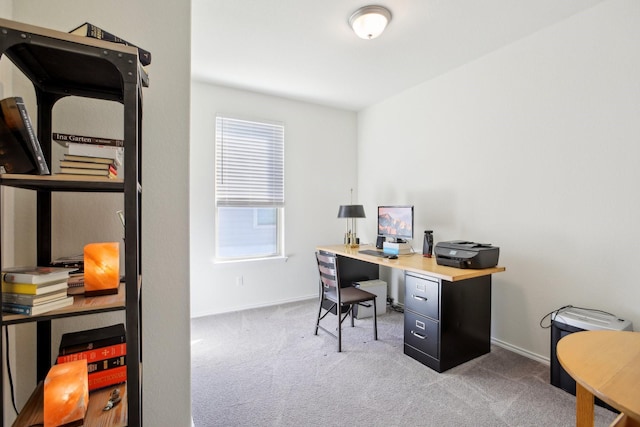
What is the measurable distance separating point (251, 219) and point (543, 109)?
3.20 m

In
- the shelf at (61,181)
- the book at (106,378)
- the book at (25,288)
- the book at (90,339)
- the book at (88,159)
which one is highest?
the book at (88,159)

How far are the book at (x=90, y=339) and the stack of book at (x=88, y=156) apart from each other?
69cm

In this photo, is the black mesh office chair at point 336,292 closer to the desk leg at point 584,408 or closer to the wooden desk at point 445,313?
the wooden desk at point 445,313

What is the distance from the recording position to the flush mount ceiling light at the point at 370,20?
2.15 metres

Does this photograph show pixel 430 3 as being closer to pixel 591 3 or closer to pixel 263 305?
pixel 591 3

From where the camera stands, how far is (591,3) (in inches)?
83.0

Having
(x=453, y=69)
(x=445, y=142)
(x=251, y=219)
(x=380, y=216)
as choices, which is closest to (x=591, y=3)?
(x=453, y=69)

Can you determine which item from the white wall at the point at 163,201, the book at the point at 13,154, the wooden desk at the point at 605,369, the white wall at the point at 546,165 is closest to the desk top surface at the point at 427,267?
the white wall at the point at 546,165

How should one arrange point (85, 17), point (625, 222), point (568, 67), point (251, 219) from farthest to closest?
1. point (251, 219)
2. point (568, 67)
3. point (625, 222)
4. point (85, 17)

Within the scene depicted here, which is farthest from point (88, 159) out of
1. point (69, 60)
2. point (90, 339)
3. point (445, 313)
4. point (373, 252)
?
point (373, 252)

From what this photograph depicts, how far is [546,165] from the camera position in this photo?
2414 millimetres

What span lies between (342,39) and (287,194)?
2.01m

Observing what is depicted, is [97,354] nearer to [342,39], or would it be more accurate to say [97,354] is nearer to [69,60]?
[69,60]

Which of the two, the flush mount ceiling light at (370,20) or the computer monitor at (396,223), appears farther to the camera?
the computer monitor at (396,223)
